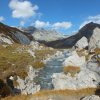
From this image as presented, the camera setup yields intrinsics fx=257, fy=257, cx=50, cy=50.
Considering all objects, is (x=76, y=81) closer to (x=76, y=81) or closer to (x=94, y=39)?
(x=76, y=81)

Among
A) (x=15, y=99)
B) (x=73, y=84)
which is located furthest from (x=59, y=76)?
(x=15, y=99)

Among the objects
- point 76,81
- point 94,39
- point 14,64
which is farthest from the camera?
point 94,39

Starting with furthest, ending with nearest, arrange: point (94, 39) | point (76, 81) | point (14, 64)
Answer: point (94, 39) → point (14, 64) → point (76, 81)

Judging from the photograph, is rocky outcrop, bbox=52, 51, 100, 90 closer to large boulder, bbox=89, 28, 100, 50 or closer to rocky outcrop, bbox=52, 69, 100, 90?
rocky outcrop, bbox=52, 69, 100, 90

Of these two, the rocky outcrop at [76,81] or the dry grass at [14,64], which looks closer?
the rocky outcrop at [76,81]

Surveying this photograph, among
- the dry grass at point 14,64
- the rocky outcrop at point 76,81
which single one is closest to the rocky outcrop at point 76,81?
the rocky outcrop at point 76,81

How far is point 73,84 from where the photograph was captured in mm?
56031

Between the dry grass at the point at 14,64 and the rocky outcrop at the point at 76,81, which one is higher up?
the dry grass at the point at 14,64

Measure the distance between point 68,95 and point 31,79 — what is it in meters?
40.7

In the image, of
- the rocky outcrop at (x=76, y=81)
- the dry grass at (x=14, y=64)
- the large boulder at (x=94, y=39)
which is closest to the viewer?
the rocky outcrop at (x=76, y=81)

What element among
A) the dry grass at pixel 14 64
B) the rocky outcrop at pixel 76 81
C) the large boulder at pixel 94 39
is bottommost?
the rocky outcrop at pixel 76 81

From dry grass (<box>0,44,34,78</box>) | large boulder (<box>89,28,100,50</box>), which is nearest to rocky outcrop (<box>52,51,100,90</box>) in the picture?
dry grass (<box>0,44,34,78</box>)

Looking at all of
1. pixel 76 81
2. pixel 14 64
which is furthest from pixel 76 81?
pixel 14 64

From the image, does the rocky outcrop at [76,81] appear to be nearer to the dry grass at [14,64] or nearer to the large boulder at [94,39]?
the dry grass at [14,64]
